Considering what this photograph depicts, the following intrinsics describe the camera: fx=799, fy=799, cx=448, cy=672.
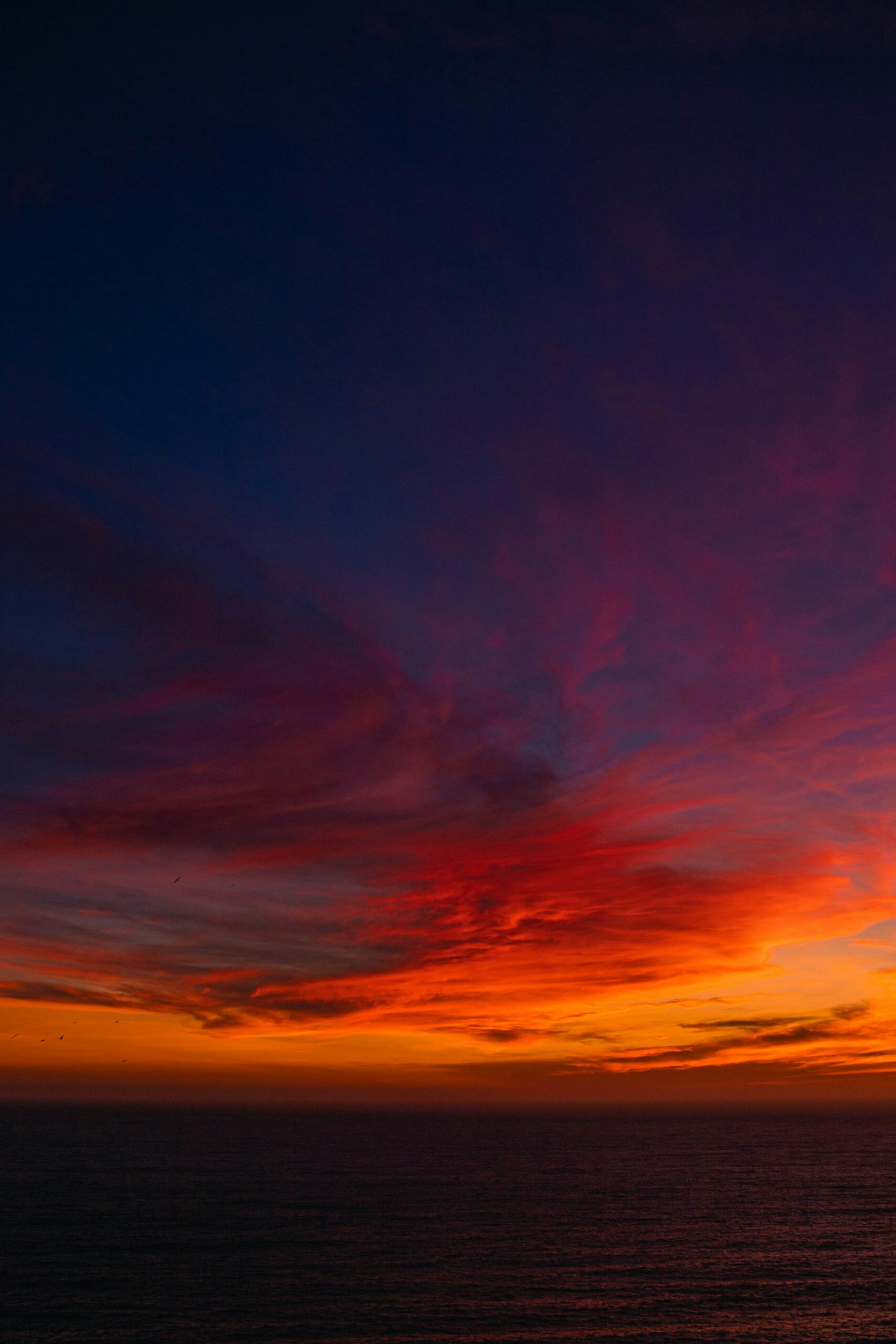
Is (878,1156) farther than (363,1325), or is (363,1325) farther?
(878,1156)

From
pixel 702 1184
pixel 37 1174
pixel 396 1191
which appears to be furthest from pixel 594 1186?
pixel 37 1174

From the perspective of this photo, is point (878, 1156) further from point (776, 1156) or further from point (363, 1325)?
point (363, 1325)

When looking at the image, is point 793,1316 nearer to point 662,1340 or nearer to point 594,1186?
point 662,1340

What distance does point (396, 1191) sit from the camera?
348 feet

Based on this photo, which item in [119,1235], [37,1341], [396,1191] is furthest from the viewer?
[396,1191]

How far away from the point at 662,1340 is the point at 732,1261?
24826 millimetres

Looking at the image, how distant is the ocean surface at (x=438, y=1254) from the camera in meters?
53.6

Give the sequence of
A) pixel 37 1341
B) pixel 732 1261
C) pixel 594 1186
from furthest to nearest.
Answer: pixel 594 1186 → pixel 732 1261 → pixel 37 1341

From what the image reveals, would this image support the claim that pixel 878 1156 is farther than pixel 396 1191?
Yes

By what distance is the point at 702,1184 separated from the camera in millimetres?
117312

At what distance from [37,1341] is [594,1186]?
85891 millimetres

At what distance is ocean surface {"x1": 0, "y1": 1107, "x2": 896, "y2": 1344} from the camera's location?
5356 cm

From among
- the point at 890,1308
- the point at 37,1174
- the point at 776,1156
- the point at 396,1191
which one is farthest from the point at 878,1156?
the point at 37,1174

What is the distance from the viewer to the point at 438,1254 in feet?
235
